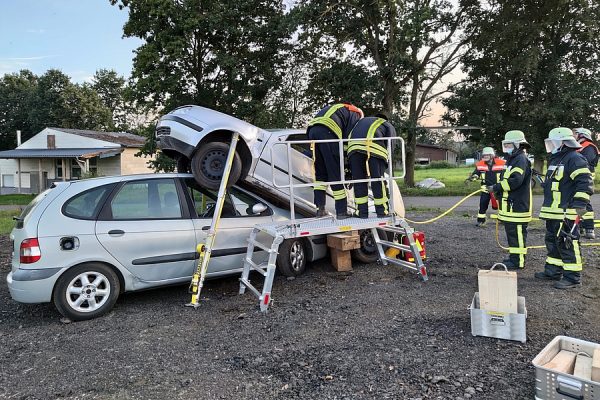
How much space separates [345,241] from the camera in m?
6.17

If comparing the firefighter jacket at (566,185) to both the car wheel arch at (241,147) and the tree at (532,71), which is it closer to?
the car wheel arch at (241,147)

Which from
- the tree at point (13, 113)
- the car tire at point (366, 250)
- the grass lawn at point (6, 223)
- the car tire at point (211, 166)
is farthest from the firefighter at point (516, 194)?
the tree at point (13, 113)

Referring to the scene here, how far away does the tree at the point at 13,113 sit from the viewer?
A: 50.5m

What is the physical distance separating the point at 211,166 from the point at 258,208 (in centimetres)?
79

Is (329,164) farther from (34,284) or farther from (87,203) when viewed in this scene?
(34,284)

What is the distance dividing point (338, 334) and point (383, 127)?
2919 millimetres

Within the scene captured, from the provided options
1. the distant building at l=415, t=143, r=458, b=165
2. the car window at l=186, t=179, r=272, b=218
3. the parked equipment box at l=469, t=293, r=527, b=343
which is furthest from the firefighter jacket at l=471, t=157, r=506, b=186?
the distant building at l=415, t=143, r=458, b=165

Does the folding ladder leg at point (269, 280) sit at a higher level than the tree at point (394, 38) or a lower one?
lower

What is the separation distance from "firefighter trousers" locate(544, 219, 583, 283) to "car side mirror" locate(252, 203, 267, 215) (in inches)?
145

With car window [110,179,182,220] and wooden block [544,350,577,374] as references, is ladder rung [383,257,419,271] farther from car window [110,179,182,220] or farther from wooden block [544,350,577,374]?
car window [110,179,182,220]

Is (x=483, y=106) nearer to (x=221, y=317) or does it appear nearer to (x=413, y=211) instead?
(x=413, y=211)

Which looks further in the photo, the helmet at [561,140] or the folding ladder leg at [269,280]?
the helmet at [561,140]


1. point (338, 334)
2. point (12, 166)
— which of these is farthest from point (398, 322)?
point (12, 166)

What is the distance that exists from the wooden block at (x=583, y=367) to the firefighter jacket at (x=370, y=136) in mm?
3338
